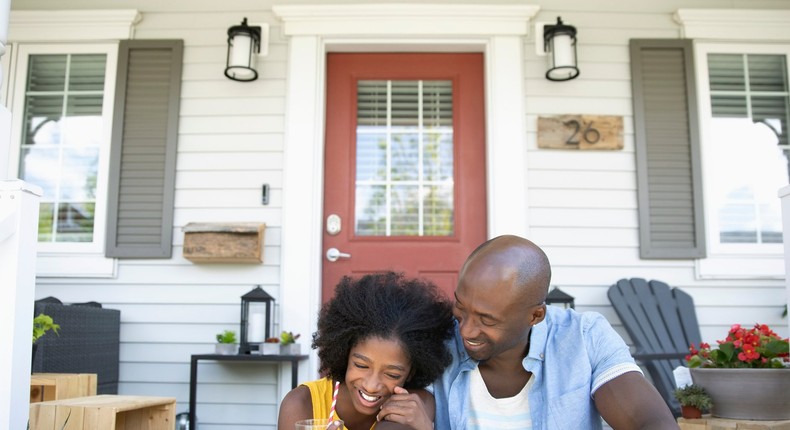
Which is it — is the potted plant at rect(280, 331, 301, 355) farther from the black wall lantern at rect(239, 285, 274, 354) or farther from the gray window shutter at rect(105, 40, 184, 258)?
the gray window shutter at rect(105, 40, 184, 258)

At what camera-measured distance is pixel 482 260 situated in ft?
5.10

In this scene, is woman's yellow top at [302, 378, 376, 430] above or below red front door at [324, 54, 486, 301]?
below

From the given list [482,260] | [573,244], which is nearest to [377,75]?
[573,244]

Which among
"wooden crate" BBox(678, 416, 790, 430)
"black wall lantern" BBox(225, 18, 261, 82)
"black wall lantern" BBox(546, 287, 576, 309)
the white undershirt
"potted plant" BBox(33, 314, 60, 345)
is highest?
"black wall lantern" BBox(225, 18, 261, 82)

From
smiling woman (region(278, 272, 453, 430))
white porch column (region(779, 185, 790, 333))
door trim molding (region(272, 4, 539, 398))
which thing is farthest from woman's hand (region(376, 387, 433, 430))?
door trim molding (region(272, 4, 539, 398))

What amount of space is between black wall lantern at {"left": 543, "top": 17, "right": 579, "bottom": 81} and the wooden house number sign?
0.23 m

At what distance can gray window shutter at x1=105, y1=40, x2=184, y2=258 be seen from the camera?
3.96 meters

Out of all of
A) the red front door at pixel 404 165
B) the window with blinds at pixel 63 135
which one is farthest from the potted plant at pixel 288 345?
the window with blinds at pixel 63 135

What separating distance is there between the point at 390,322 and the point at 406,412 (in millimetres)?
212

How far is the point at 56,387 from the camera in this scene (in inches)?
102

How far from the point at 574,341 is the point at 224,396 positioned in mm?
2641

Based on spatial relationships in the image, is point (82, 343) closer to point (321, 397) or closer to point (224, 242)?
point (224, 242)

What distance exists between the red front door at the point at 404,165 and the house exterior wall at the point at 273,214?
206mm

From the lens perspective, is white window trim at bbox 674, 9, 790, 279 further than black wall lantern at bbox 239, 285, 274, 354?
Yes
